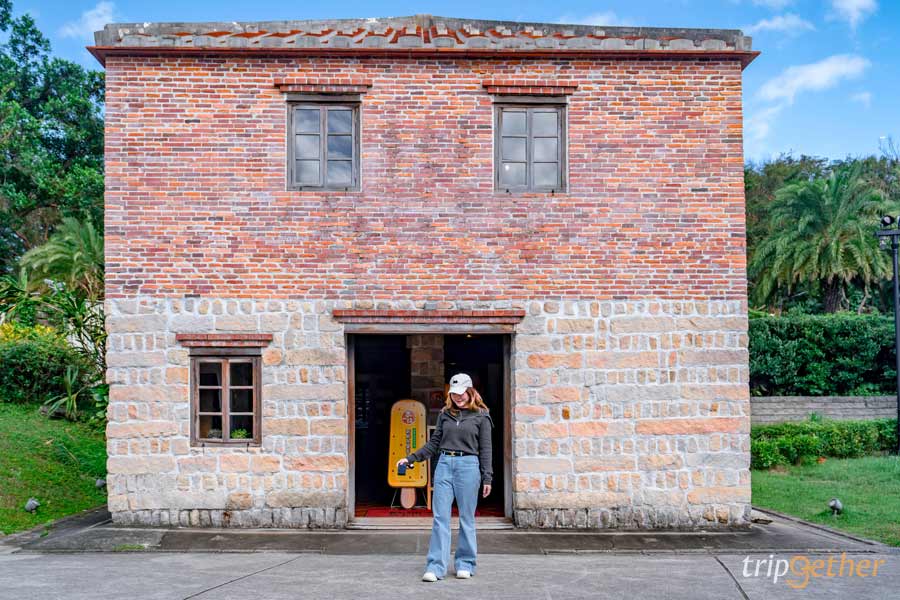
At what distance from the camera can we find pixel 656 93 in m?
9.85

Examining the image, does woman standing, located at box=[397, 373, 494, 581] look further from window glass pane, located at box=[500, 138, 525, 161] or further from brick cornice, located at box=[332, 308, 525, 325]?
window glass pane, located at box=[500, 138, 525, 161]

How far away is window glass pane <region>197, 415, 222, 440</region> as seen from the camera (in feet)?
31.7

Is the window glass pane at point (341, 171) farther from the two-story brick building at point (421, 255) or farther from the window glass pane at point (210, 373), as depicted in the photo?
the window glass pane at point (210, 373)

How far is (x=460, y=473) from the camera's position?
23.5ft

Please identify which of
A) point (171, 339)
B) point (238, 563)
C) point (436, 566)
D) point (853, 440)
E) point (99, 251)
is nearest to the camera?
point (436, 566)

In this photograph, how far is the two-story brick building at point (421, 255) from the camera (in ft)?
31.4

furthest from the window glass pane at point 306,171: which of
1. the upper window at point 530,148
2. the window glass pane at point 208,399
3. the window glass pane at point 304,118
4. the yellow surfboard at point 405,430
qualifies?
the yellow surfboard at point 405,430

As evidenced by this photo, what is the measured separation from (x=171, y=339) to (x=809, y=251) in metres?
18.6

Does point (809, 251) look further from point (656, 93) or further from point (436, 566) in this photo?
point (436, 566)

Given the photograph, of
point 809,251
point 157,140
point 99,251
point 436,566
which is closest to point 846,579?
point 436,566

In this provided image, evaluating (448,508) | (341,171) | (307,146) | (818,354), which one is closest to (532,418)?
(448,508)

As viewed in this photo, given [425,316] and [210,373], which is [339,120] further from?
[210,373]

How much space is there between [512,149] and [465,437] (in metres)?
4.14

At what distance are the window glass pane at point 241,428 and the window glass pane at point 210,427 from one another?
15 centimetres
